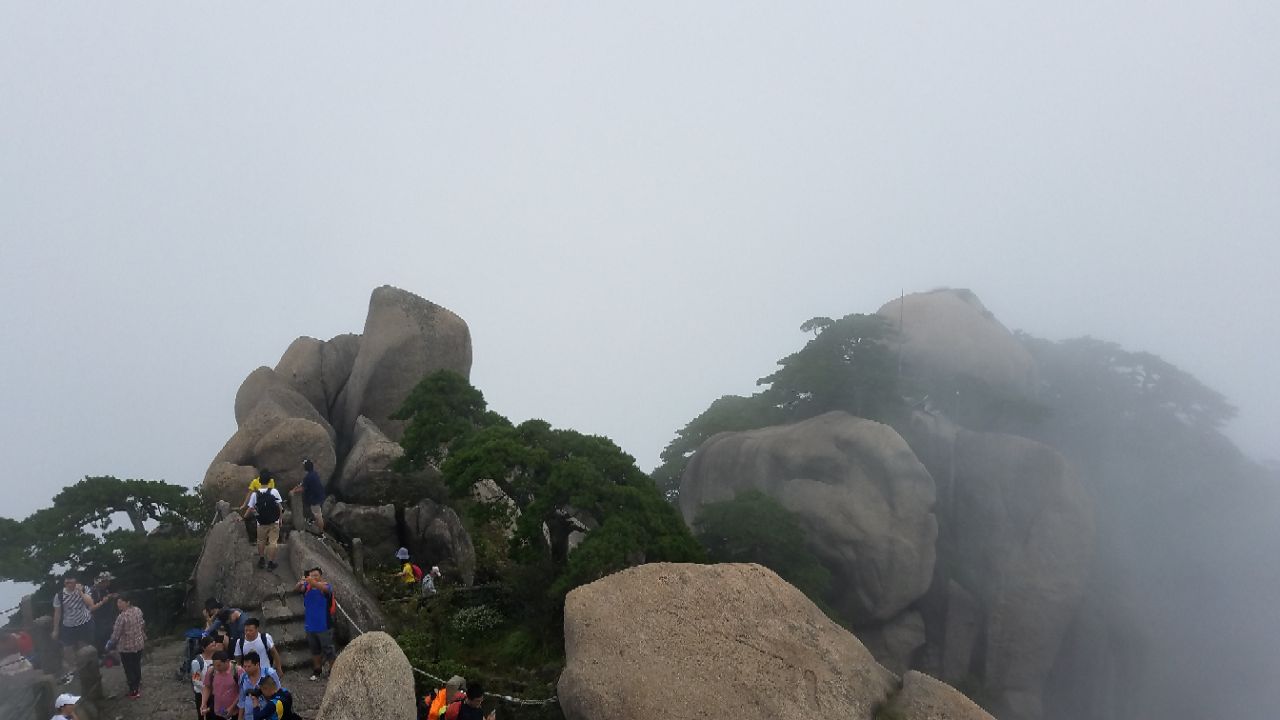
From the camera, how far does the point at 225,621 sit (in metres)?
11.1

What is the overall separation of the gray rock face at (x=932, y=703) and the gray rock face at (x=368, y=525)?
1567 centimetres

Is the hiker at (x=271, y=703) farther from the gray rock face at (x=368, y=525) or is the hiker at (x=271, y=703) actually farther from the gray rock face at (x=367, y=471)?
the gray rock face at (x=367, y=471)

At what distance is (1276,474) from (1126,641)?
2302 centimetres

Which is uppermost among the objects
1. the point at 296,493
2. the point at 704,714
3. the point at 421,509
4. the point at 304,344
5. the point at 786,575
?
the point at 304,344

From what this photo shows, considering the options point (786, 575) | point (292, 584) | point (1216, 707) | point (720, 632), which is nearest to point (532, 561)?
point (292, 584)

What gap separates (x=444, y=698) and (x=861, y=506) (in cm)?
2137

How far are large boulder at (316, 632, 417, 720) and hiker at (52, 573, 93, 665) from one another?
6.06 m

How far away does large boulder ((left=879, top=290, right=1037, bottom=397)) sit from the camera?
38.6 m

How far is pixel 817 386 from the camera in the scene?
105 ft

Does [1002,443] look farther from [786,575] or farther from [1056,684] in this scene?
[786,575]

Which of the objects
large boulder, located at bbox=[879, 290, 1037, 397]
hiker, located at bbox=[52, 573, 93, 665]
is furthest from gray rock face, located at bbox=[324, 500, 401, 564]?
large boulder, located at bbox=[879, 290, 1037, 397]

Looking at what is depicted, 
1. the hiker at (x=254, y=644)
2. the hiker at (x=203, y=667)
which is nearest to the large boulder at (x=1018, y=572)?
the hiker at (x=254, y=644)

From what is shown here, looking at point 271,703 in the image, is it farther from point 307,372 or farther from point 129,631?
point 307,372

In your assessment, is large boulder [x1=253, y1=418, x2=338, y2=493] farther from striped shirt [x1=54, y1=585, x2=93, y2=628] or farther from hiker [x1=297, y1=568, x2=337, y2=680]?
hiker [x1=297, y1=568, x2=337, y2=680]
